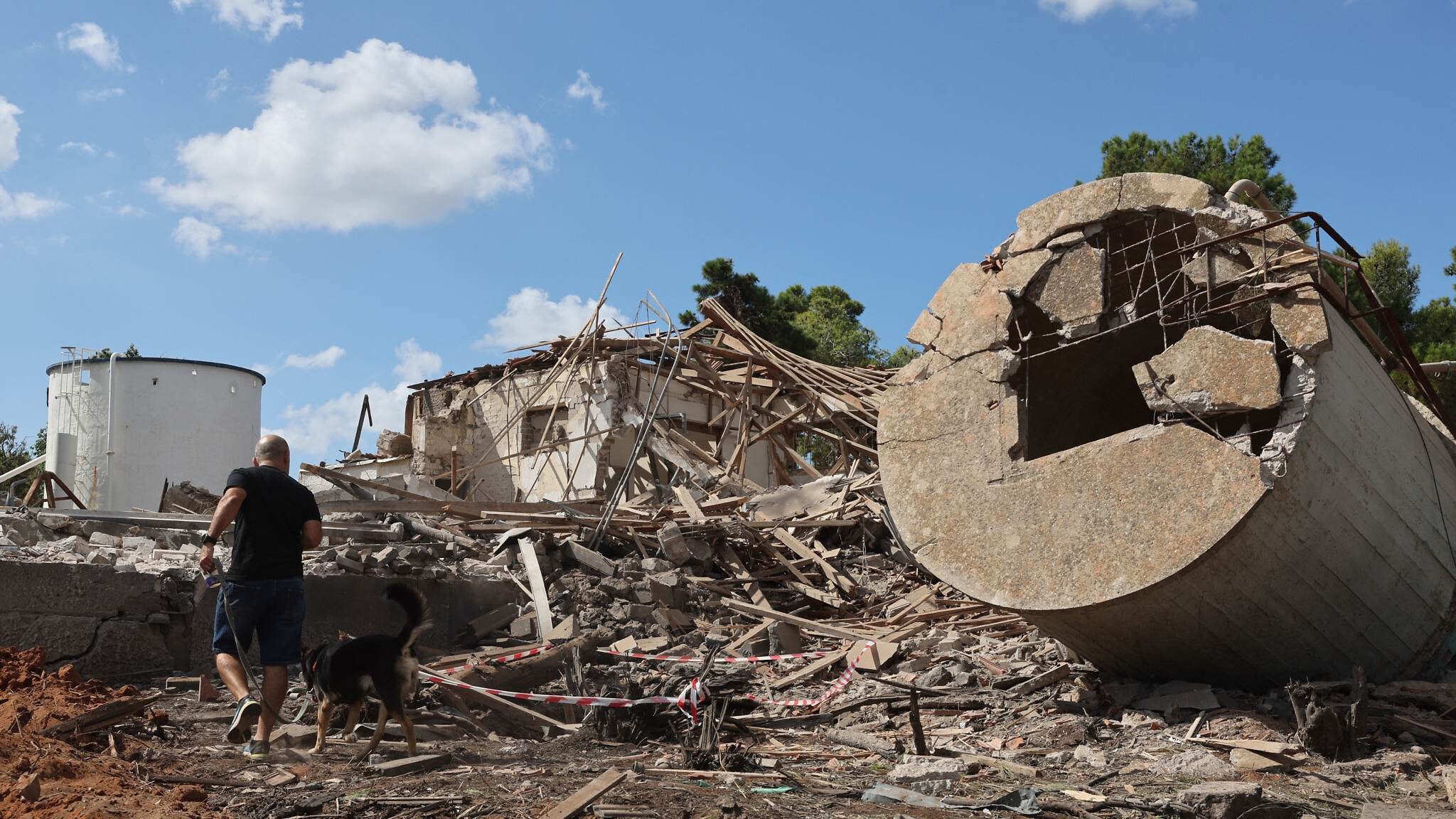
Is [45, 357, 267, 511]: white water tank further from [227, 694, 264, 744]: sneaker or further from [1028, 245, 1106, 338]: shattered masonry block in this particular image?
[1028, 245, 1106, 338]: shattered masonry block

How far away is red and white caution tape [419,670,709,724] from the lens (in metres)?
5.24

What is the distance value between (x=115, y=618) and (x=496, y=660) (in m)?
2.30

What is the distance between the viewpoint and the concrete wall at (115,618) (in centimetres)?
596

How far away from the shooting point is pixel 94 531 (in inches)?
317

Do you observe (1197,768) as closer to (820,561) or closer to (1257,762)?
(1257,762)

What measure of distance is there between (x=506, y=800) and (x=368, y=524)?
5957 mm

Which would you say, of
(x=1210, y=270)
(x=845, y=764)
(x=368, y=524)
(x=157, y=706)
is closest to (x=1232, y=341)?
(x=1210, y=270)

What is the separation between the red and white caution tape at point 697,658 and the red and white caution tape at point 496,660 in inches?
19.6

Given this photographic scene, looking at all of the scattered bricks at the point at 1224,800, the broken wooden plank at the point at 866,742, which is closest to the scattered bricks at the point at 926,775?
the broken wooden plank at the point at 866,742

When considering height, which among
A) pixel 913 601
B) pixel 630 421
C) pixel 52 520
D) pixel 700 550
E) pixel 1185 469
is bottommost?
pixel 913 601

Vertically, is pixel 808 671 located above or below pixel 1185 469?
below

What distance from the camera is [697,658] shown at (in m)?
7.36

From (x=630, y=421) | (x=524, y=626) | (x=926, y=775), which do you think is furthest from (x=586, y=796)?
(x=630, y=421)

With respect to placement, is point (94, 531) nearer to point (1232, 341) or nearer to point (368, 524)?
point (368, 524)
